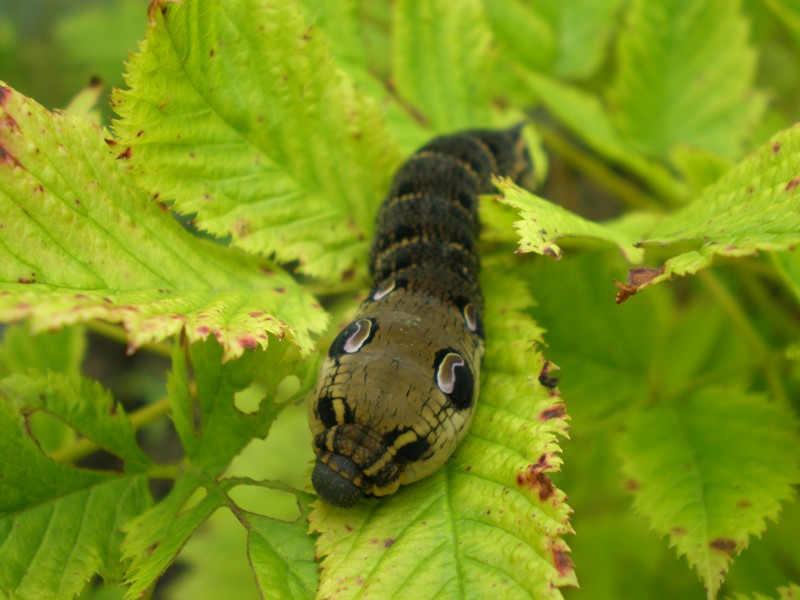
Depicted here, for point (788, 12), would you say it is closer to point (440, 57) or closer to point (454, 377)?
point (440, 57)

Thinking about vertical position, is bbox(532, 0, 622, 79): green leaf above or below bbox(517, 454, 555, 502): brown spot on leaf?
above

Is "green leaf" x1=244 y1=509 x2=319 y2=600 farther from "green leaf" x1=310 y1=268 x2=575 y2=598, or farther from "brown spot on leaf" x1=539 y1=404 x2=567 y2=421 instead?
"brown spot on leaf" x1=539 y1=404 x2=567 y2=421

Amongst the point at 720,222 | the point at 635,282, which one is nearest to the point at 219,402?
the point at 635,282

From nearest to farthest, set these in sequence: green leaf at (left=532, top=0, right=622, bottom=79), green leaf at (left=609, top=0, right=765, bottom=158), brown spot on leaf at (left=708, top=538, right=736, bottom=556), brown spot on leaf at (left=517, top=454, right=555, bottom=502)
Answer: brown spot on leaf at (left=517, top=454, right=555, bottom=502) < brown spot on leaf at (left=708, top=538, right=736, bottom=556) < green leaf at (left=609, top=0, right=765, bottom=158) < green leaf at (left=532, top=0, right=622, bottom=79)

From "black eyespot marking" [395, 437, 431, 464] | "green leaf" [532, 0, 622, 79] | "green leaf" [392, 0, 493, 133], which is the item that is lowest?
"black eyespot marking" [395, 437, 431, 464]

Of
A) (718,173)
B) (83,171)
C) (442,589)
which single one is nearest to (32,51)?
(83,171)

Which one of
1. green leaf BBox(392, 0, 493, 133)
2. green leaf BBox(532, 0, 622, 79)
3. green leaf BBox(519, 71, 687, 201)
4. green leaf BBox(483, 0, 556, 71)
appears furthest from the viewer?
green leaf BBox(532, 0, 622, 79)

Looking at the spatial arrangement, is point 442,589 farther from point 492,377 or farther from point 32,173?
point 32,173

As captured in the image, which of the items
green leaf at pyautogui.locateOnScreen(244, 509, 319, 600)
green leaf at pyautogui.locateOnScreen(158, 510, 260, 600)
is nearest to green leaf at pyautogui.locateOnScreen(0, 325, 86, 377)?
green leaf at pyautogui.locateOnScreen(158, 510, 260, 600)
